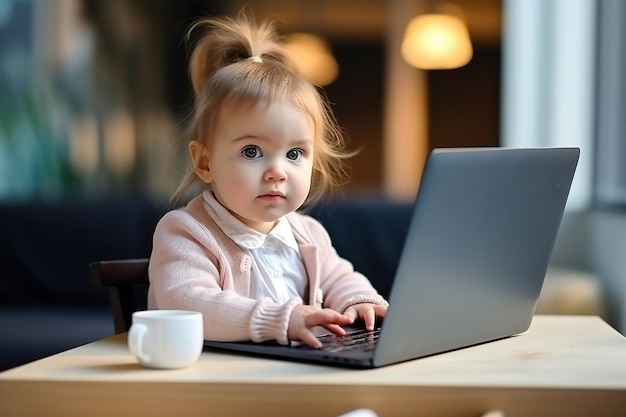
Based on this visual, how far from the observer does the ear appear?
1.41m

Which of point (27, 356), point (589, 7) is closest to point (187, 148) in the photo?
point (27, 356)

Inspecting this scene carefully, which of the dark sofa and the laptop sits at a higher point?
the laptop

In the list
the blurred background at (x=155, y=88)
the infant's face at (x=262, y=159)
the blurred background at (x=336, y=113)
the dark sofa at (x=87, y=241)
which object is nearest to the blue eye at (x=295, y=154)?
the infant's face at (x=262, y=159)

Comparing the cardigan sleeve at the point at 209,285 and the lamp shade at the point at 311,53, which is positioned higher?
the lamp shade at the point at 311,53

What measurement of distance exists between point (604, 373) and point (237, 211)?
53cm

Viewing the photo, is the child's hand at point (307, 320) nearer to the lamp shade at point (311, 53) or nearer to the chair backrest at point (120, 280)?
the chair backrest at point (120, 280)

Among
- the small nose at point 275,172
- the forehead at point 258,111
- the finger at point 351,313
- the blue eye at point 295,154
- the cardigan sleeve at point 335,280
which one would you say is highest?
the forehead at point 258,111

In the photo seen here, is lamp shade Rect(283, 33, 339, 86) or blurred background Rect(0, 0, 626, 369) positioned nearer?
blurred background Rect(0, 0, 626, 369)

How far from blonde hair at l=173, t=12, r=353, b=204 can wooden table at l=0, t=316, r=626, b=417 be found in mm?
404

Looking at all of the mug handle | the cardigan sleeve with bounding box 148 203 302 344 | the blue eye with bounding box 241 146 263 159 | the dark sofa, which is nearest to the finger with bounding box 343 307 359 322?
the cardigan sleeve with bounding box 148 203 302 344

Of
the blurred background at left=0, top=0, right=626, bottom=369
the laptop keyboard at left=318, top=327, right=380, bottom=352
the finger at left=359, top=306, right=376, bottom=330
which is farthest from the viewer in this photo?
the blurred background at left=0, top=0, right=626, bottom=369

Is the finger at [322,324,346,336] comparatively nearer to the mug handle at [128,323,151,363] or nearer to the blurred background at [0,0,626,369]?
the mug handle at [128,323,151,363]

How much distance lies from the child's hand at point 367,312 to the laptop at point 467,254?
63 mm

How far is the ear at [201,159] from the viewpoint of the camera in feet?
4.62
